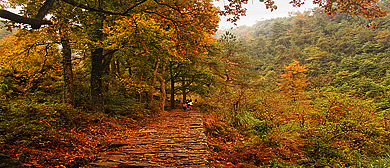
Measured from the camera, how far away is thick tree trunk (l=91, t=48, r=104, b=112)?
8.53 metres

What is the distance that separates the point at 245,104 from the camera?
10.5 metres

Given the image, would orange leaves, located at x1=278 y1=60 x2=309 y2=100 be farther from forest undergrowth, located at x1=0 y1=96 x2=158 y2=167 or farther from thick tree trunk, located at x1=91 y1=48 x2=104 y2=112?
forest undergrowth, located at x1=0 y1=96 x2=158 y2=167

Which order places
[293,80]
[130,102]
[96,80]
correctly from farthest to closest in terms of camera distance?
[293,80], [130,102], [96,80]

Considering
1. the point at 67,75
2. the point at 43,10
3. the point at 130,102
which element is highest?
the point at 43,10

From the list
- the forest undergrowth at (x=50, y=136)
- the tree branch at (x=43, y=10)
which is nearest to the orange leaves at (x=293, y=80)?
the forest undergrowth at (x=50, y=136)

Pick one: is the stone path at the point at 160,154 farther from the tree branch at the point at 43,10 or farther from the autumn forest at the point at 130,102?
the tree branch at the point at 43,10

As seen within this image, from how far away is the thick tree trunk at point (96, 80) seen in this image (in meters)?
8.53

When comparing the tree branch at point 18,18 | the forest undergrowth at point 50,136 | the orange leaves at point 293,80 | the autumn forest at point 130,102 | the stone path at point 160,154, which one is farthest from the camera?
the orange leaves at point 293,80

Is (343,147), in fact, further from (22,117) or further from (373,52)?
(373,52)

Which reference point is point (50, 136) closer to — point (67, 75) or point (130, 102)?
point (67, 75)

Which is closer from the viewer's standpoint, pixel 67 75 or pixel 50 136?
pixel 50 136

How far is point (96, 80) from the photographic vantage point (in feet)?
28.2

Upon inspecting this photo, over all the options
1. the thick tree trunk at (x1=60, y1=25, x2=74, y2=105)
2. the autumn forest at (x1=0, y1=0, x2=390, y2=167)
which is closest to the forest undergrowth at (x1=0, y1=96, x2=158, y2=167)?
the autumn forest at (x1=0, y1=0, x2=390, y2=167)

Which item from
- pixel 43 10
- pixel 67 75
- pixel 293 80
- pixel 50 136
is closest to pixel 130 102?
pixel 67 75
